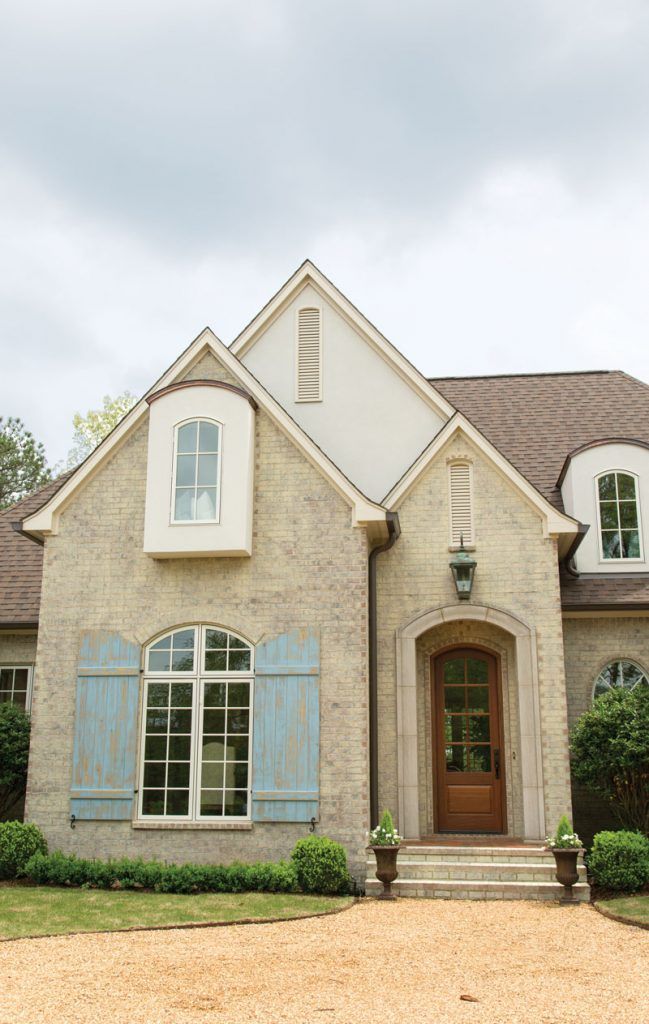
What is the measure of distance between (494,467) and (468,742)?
4317 mm

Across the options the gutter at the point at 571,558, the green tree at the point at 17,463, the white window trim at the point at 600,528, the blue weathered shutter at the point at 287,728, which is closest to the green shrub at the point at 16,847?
the blue weathered shutter at the point at 287,728

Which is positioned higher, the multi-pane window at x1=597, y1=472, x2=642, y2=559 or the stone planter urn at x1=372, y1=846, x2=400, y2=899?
the multi-pane window at x1=597, y1=472, x2=642, y2=559

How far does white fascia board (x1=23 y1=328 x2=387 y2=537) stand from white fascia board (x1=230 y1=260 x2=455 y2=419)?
2.45 metres

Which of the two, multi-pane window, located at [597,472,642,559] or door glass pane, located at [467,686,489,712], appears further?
multi-pane window, located at [597,472,642,559]

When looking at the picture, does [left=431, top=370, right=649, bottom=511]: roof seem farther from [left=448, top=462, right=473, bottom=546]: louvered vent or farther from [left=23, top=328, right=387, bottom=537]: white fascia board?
[left=23, top=328, right=387, bottom=537]: white fascia board

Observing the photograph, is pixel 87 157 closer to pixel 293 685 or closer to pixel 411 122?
pixel 411 122

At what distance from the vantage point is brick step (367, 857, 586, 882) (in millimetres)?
11680

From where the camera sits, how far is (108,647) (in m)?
13.3

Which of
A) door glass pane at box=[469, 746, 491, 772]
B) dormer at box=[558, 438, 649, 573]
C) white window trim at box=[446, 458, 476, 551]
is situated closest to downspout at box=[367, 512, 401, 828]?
white window trim at box=[446, 458, 476, 551]

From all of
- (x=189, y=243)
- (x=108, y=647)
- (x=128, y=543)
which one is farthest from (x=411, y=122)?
(x=108, y=647)

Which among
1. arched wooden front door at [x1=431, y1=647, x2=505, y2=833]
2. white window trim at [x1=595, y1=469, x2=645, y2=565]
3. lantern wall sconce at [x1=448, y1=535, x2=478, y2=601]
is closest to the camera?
lantern wall sconce at [x1=448, y1=535, x2=478, y2=601]

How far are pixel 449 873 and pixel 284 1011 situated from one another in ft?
18.0

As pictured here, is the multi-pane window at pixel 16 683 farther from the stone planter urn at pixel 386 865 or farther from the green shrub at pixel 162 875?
the stone planter urn at pixel 386 865

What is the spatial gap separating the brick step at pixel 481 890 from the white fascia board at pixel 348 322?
7.68 meters
